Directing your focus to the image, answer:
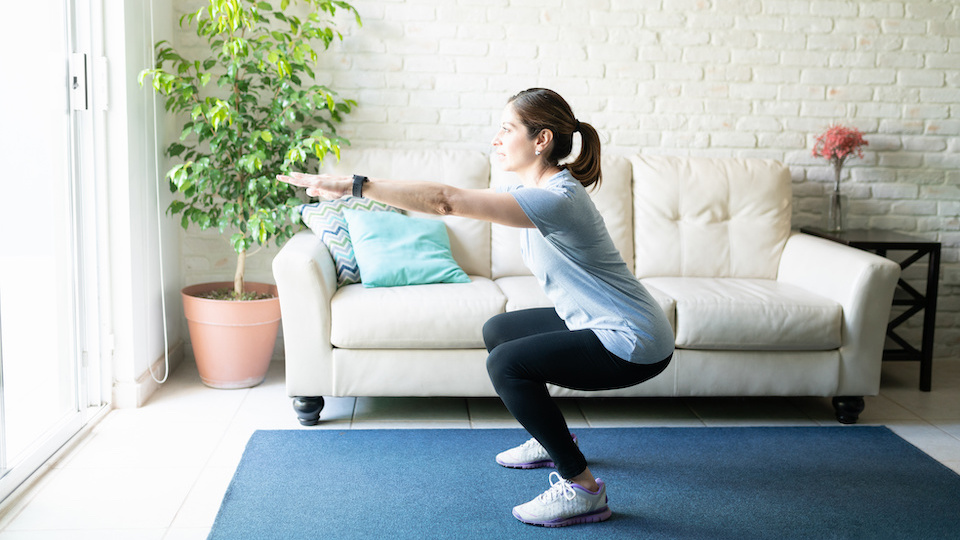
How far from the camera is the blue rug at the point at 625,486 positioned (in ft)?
6.89

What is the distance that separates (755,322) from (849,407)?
1.65 ft

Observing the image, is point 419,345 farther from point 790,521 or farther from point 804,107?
point 804,107

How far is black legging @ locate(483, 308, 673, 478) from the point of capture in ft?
6.84

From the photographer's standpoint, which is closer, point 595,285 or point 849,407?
point 595,285

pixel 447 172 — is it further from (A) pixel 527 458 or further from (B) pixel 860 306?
(B) pixel 860 306

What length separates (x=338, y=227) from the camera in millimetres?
3070

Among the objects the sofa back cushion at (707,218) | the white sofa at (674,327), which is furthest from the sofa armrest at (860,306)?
the sofa back cushion at (707,218)

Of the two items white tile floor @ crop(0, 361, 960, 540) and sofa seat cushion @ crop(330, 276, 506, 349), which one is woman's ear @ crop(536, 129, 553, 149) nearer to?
sofa seat cushion @ crop(330, 276, 506, 349)

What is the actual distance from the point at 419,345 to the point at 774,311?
1190mm

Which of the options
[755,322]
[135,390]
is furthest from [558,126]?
[135,390]

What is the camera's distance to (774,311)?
2.83m

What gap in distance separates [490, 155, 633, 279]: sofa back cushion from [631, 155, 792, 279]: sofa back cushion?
51mm

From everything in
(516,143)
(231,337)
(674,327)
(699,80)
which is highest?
(699,80)

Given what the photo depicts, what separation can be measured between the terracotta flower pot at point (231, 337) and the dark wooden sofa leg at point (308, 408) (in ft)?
1.50
